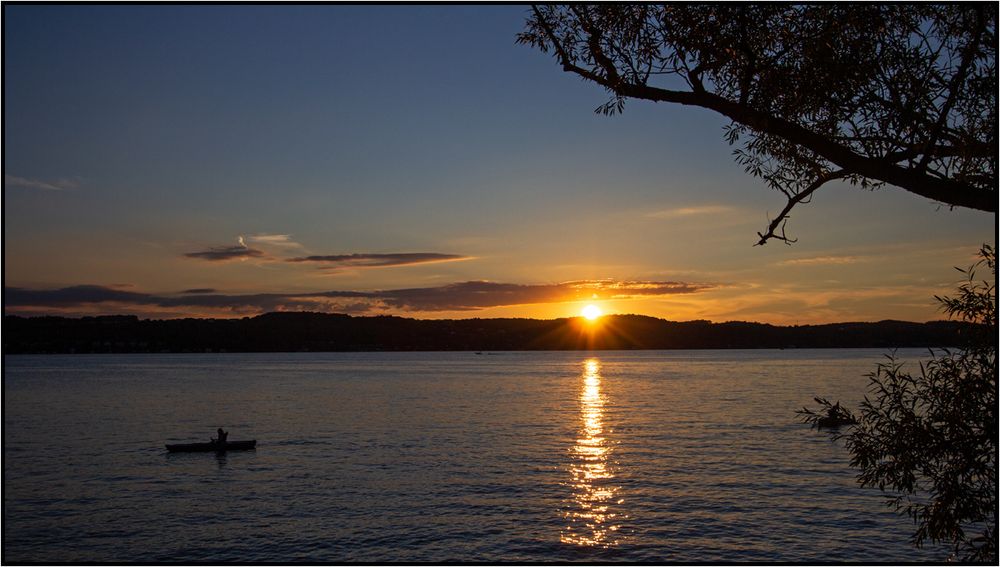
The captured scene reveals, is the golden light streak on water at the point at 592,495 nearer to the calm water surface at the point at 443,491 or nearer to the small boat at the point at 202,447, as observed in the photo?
the calm water surface at the point at 443,491

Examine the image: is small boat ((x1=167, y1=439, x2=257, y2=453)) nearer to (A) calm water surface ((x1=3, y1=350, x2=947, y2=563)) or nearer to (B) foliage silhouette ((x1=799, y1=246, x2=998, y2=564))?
(A) calm water surface ((x1=3, y1=350, x2=947, y2=563))

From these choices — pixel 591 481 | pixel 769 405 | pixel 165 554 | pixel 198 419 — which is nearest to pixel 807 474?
pixel 591 481

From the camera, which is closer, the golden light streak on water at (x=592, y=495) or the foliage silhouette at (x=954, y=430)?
the foliage silhouette at (x=954, y=430)

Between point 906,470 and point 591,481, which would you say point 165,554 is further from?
point 906,470

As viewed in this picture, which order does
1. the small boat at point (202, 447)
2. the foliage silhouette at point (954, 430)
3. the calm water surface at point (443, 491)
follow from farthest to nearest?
the small boat at point (202, 447) < the calm water surface at point (443, 491) < the foliage silhouette at point (954, 430)

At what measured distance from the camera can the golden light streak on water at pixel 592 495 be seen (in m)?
34.7

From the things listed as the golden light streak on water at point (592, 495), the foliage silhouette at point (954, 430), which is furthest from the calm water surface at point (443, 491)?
the foliage silhouette at point (954, 430)

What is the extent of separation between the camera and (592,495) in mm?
43406

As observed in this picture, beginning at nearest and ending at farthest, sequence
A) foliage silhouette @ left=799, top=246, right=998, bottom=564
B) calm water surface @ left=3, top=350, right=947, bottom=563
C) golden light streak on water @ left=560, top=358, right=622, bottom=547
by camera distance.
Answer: foliage silhouette @ left=799, top=246, right=998, bottom=564 < calm water surface @ left=3, top=350, right=947, bottom=563 < golden light streak on water @ left=560, top=358, right=622, bottom=547

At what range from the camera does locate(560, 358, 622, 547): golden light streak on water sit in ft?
114

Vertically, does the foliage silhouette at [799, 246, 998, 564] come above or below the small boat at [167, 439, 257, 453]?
above

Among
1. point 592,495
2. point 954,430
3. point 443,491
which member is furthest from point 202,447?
point 954,430

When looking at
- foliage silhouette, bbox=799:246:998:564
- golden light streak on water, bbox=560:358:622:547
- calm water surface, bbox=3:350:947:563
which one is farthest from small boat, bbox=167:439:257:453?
foliage silhouette, bbox=799:246:998:564

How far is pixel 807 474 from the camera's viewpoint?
4906 cm
